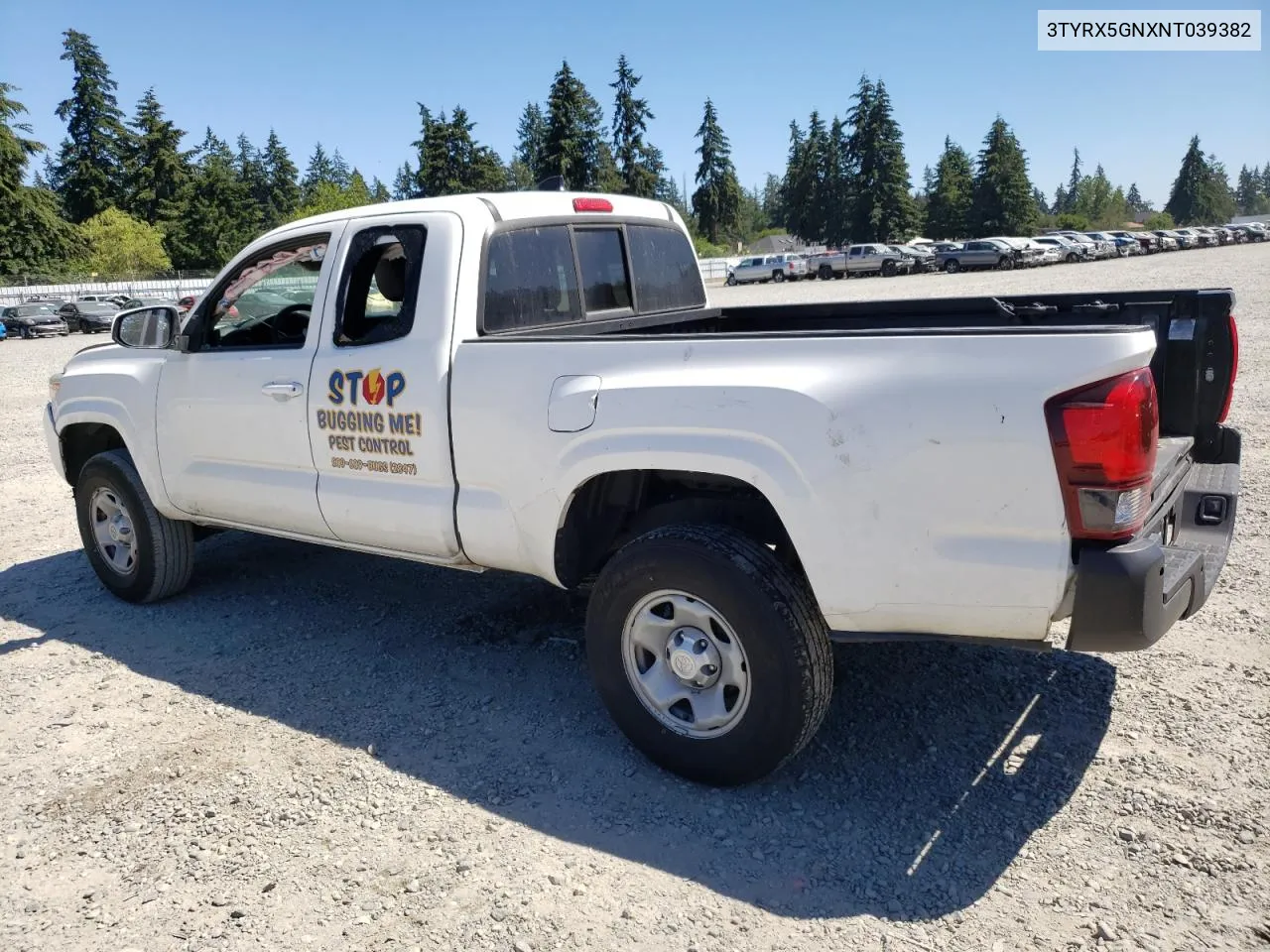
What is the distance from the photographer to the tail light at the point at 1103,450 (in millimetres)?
2553

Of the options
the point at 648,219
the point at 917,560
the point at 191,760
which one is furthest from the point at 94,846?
the point at 648,219

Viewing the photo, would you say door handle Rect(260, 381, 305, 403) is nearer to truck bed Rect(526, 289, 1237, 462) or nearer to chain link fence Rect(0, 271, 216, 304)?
truck bed Rect(526, 289, 1237, 462)

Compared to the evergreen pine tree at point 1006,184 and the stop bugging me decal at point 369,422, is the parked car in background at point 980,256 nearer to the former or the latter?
the evergreen pine tree at point 1006,184

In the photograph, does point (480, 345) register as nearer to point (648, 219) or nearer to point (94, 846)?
point (648, 219)

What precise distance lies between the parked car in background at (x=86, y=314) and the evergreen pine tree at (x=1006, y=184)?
2716 inches

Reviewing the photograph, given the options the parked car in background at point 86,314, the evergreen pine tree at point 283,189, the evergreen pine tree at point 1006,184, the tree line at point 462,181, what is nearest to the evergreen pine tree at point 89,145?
the tree line at point 462,181

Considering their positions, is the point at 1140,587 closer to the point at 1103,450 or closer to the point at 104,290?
the point at 1103,450

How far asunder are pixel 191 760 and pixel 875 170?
281ft

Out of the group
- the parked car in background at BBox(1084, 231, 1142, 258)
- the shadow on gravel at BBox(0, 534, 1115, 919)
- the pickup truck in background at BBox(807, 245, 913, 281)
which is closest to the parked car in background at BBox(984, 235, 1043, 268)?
the pickup truck in background at BBox(807, 245, 913, 281)

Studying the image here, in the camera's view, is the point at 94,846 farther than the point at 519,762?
No

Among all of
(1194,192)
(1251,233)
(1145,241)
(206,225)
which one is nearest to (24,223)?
(206,225)

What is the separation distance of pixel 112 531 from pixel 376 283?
2.53 metres

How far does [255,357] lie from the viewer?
456cm

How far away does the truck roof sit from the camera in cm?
409
